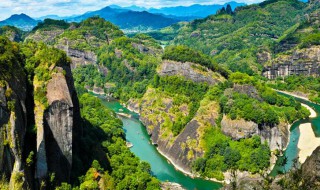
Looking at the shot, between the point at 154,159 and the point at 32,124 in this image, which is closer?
the point at 32,124

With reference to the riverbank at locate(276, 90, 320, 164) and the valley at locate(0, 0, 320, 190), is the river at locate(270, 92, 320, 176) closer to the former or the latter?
the valley at locate(0, 0, 320, 190)

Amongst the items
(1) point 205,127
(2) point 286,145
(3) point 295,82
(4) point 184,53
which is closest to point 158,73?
(4) point 184,53

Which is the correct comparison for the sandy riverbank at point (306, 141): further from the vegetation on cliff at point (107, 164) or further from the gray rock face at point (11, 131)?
the gray rock face at point (11, 131)

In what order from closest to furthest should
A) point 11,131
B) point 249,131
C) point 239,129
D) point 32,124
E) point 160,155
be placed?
point 11,131 < point 32,124 < point 249,131 < point 239,129 < point 160,155

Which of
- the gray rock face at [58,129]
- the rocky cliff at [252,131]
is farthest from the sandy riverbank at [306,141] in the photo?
the gray rock face at [58,129]

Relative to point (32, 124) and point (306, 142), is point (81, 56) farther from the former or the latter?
point (32, 124)

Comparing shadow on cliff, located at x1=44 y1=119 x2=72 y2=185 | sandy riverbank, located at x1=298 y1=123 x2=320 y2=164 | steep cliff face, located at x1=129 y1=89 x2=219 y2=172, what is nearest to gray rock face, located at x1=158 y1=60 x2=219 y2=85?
steep cliff face, located at x1=129 y1=89 x2=219 y2=172

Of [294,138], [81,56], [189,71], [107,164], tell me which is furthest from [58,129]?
[81,56]
